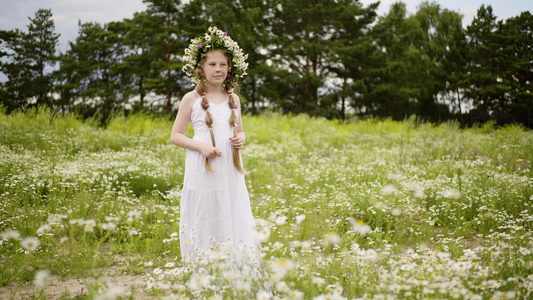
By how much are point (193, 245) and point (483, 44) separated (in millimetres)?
25419

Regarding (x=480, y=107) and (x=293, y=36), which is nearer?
(x=480, y=107)

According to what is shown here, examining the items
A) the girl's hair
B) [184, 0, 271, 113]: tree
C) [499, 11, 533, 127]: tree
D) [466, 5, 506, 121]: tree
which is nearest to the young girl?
the girl's hair

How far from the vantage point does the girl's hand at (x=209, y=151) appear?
2.81 metres

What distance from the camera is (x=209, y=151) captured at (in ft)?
9.20

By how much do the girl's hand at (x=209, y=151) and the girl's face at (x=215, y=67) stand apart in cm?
57

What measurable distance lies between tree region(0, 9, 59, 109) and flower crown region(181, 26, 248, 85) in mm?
20505

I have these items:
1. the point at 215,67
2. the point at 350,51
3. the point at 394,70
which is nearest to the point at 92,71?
the point at 350,51

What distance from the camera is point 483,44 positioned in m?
23.0

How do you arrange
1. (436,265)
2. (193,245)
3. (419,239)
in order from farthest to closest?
(419,239), (193,245), (436,265)

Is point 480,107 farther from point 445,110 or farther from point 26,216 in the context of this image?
point 26,216

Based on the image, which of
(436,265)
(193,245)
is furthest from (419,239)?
(193,245)

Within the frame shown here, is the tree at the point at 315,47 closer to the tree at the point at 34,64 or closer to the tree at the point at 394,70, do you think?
the tree at the point at 394,70

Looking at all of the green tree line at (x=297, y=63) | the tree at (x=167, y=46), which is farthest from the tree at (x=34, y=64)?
the tree at (x=167, y=46)

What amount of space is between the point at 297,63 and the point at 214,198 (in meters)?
26.0
